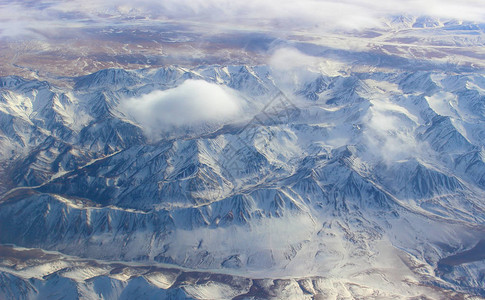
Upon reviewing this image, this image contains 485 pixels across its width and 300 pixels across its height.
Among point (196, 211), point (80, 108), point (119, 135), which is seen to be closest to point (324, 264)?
point (196, 211)

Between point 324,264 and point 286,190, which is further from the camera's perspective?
point 286,190

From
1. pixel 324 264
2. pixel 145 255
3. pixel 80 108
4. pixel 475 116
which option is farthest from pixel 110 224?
pixel 475 116

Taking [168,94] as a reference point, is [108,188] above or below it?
below

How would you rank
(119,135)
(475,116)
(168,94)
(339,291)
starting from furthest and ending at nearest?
(168,94) → (475,116) → (119,135) → (339,291)

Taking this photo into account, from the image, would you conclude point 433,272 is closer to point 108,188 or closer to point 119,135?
point 108,188

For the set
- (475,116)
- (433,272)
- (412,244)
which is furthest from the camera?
(475,116)

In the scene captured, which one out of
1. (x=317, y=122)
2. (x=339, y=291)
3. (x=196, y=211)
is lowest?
(x=339, y=291)
